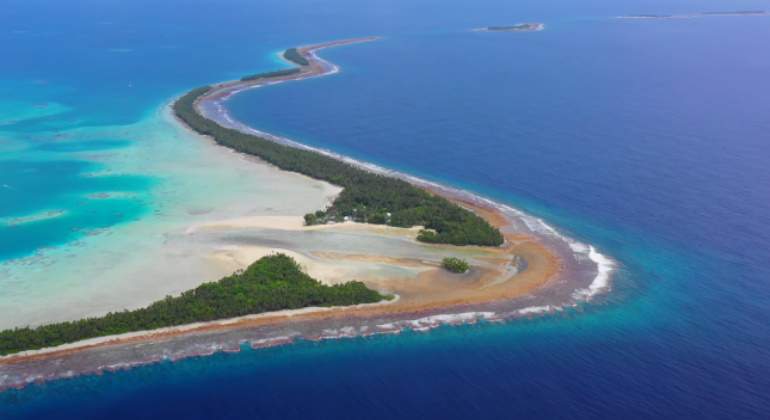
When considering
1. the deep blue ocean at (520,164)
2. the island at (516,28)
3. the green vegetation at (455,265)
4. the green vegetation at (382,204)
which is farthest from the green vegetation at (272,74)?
the green vegetation at (455,265)

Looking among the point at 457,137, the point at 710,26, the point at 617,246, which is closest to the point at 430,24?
the point at 710,26

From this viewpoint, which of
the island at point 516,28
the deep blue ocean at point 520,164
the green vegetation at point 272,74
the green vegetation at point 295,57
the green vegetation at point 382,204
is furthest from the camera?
the island at point 516,28

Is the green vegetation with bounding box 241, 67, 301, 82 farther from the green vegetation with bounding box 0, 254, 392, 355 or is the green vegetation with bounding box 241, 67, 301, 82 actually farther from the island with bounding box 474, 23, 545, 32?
the green vegetation with bounding box 0, 254, 392, 355

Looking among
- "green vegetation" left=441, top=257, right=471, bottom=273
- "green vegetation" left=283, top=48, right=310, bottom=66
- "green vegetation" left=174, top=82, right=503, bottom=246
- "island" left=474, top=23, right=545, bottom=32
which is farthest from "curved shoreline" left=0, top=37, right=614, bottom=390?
"island" left=474, top=23, right=545, bottom=32

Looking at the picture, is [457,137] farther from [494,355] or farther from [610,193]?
[494,355]

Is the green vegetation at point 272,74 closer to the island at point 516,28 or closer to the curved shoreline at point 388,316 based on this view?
the curved shoreline at point 388,316

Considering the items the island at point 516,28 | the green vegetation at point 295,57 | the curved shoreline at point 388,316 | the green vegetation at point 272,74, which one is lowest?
the curved shoreline at point 388,316

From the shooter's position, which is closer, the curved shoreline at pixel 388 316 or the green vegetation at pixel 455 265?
the curved shoreline at pixel 388 316
